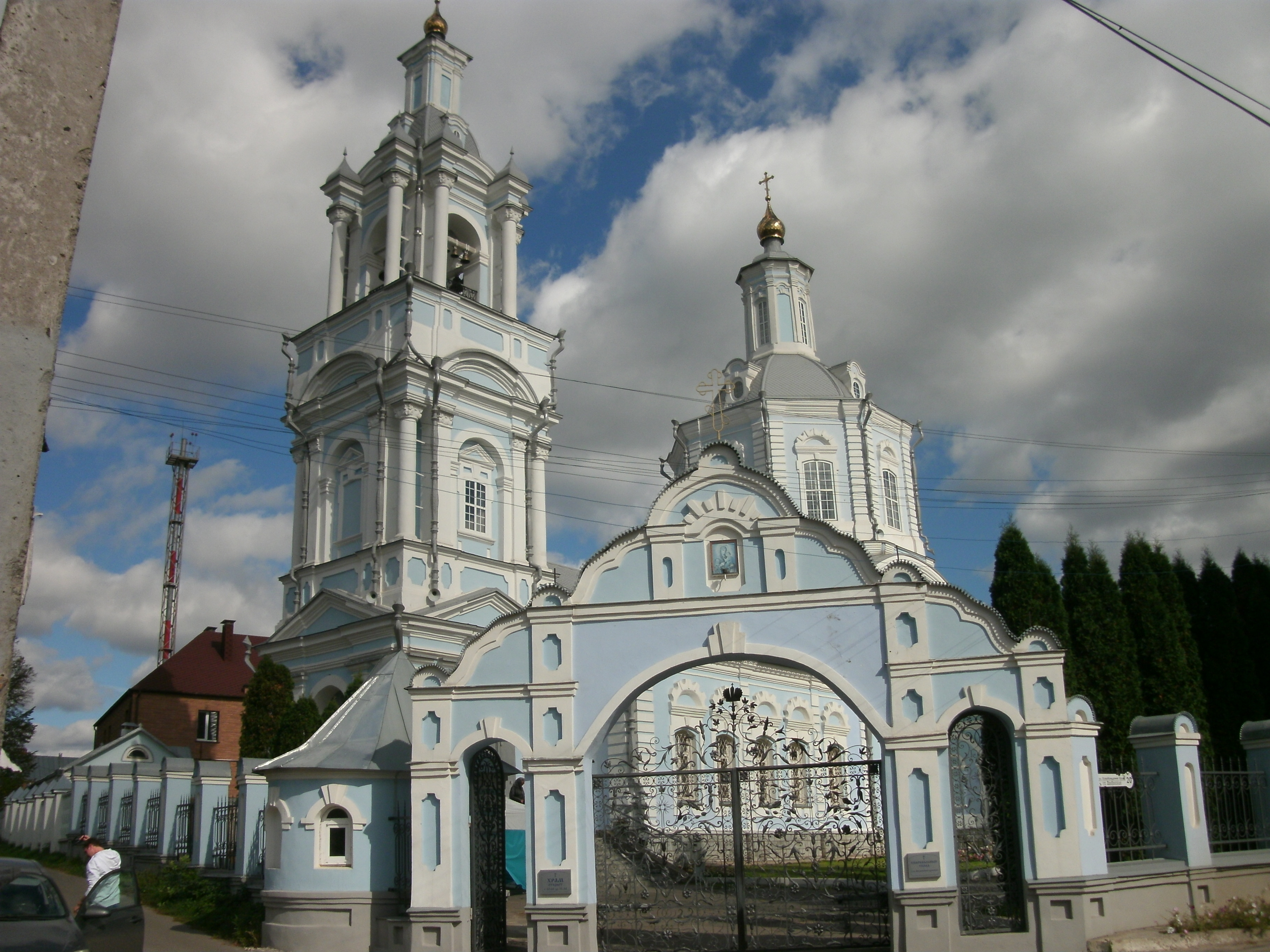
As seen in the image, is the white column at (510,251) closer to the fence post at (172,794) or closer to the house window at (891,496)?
the house window at (891,496)

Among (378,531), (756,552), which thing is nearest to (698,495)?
(756,552)

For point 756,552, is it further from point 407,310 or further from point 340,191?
point 340,191

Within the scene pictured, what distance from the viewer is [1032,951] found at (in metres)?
10.7

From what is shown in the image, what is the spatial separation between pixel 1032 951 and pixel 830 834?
2272 millimetres

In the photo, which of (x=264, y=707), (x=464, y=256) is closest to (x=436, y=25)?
(x=464, y=256)

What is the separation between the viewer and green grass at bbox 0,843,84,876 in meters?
25.0

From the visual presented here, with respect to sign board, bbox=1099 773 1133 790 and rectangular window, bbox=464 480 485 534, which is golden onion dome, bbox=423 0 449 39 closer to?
rectangular window, bbox=464 480 485 534

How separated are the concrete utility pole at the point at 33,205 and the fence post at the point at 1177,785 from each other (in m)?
12.6

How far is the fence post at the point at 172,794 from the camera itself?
66.1ft

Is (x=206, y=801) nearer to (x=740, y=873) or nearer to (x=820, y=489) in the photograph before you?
(x=740, y=873)

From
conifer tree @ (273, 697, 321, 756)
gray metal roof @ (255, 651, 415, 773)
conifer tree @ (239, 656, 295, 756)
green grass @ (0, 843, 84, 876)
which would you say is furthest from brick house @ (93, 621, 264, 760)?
gray metal roof @ (255, 651, 415, 773)

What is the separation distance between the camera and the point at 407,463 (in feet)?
84.0

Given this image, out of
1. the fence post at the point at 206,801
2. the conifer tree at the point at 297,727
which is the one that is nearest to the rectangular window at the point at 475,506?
the conifer tree at the point at 297,727

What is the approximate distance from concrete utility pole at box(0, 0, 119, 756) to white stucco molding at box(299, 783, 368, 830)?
31.3 feet
